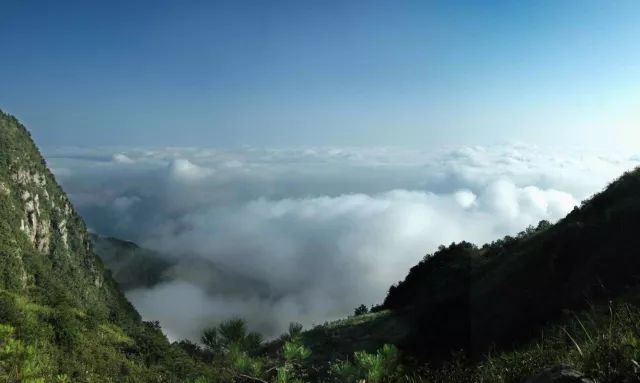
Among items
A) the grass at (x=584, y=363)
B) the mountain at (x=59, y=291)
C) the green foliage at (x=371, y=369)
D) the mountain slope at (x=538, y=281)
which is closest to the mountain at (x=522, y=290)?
the mountain slope at (x=538, y=281)

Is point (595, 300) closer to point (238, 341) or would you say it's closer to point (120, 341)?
point (238, 341)

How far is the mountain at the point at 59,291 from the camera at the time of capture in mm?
77562

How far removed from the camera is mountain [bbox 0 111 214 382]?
254ft

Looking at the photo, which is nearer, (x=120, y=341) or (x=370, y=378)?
(x=370, y=378)

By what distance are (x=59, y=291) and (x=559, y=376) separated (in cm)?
12673

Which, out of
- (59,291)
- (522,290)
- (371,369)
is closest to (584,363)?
(371,369)

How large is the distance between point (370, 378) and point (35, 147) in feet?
592

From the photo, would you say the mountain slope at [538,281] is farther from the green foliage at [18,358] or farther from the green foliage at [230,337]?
the green foliage at [18,358]

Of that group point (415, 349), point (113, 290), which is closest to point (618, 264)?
point (415, 349)

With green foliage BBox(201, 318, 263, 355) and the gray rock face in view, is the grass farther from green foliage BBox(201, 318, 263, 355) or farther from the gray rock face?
green foliage BBox(201, 318, 263, 355)

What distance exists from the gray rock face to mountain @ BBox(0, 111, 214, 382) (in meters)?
44.6

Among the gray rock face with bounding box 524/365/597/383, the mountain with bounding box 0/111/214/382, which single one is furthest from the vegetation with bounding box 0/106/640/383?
the mountain with bounding box 0/111/214/382

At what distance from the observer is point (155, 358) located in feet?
334

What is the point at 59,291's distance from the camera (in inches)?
4313
